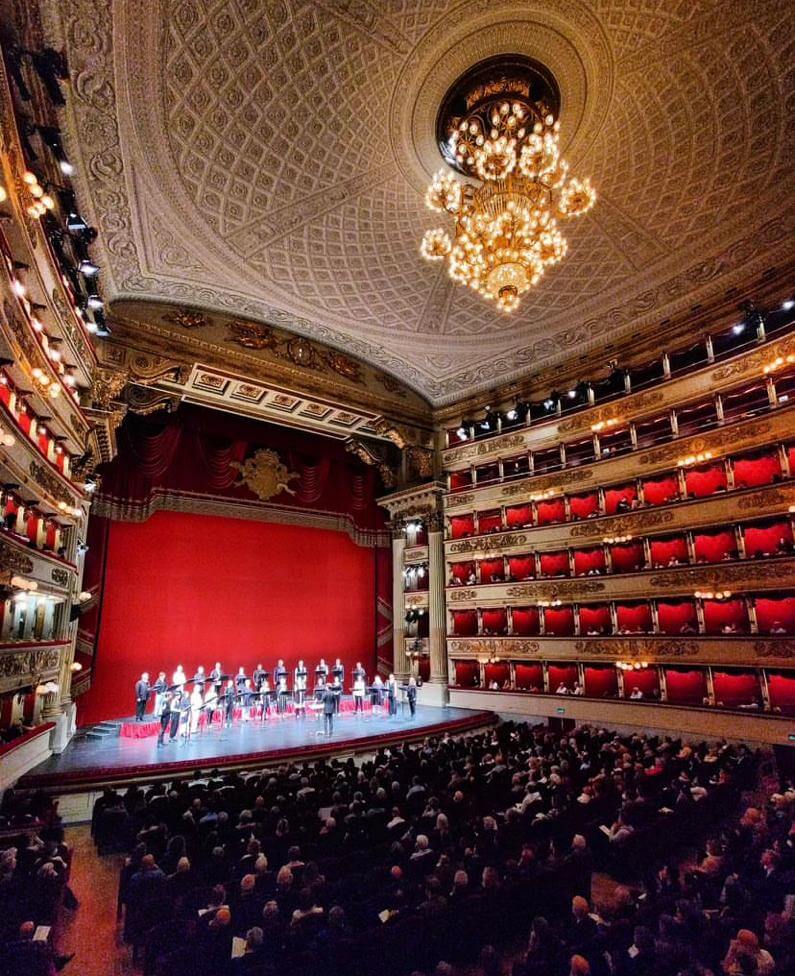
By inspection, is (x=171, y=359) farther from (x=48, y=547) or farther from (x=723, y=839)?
(x=723, y=839)

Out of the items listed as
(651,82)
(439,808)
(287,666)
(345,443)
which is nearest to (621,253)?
(651,82)

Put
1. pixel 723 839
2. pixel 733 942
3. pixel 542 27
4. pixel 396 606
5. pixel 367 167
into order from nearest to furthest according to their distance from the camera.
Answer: pixel 733 942 < pixel 723 839 < pixel 542 27 < pixel 367 167 < pixel 396 606

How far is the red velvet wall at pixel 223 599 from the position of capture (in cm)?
1395

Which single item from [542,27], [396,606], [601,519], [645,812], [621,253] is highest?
[542,27]

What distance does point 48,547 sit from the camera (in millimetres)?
10000

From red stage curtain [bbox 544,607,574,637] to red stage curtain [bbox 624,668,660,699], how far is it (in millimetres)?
1742

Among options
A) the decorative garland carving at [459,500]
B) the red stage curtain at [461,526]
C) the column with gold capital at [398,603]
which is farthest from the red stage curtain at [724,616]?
the column with gold capital at [398,603]

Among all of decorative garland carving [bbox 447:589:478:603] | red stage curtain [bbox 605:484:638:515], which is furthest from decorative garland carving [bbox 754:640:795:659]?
decorative garland carving [bbox 447:589:478:603]

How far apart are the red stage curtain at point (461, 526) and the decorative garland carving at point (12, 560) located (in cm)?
1153

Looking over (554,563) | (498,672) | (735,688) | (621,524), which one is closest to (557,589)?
(554,563)

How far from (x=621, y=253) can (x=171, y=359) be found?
1055 cm

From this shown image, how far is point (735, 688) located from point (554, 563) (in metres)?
5.00

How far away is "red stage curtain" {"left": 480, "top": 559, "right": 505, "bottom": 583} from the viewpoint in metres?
15.9

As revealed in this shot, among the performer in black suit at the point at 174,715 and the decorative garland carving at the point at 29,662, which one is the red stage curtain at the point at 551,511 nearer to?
the performer in black suit at the point at 174,715
